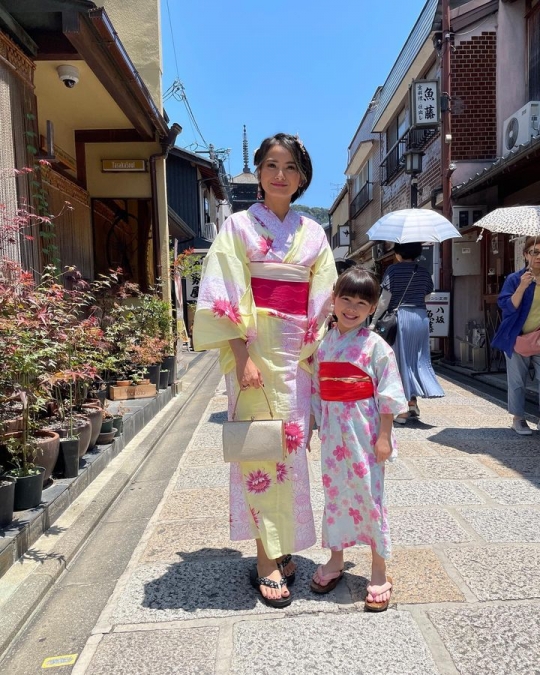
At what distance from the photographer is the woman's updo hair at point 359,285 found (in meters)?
2.36

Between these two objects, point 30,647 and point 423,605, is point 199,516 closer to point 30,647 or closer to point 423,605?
point 30,647

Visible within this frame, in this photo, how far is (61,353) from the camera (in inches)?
145

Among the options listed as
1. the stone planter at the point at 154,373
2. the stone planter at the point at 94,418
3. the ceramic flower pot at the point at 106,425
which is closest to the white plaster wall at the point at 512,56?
the stone planter at the point at 154,373

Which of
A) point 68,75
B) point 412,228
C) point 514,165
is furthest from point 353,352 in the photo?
point 514,165

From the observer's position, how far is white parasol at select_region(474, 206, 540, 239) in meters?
4.59

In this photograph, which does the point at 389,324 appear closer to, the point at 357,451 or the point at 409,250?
the point at 409,250

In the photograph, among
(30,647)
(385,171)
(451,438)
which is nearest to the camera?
(30,647)

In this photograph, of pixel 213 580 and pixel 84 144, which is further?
pixel 84 144

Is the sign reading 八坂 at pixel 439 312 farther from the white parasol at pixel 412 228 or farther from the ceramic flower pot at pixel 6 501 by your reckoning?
the ceramic flower pot at pixel 6 501

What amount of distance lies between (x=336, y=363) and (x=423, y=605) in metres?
1.11

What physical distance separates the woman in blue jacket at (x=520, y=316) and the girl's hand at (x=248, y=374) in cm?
326

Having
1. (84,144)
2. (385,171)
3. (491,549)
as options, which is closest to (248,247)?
(491,549)

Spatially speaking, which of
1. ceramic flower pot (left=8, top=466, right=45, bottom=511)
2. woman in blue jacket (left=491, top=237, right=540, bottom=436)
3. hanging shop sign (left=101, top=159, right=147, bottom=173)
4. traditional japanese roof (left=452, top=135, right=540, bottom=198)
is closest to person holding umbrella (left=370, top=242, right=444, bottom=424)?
woman in blue jacket (left=491, top=237, right=540, bottom=436)

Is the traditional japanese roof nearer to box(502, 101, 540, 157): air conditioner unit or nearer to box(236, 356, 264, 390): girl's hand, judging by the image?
box(502, 101, 540, 157): air conditioner unit
